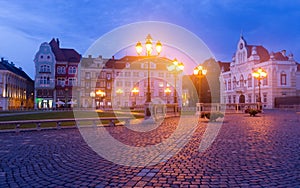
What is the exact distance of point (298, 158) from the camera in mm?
7293

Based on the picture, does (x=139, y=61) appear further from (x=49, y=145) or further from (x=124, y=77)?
(x=49, y=145)

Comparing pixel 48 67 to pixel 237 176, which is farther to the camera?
pixel 48 67

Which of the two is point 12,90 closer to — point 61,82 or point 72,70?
point 61,82

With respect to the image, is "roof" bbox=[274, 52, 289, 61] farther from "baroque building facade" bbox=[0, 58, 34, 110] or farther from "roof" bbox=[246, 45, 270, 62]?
"baroque building facade" bbox=[0, 58, 34, 110]

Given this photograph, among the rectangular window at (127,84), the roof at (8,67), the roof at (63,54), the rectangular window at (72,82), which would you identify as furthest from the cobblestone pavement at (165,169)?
the rectangular window at (127,84)

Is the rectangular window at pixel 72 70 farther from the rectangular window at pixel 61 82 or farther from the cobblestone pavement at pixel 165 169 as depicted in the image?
the cobblestone pavement at pixel 165 169

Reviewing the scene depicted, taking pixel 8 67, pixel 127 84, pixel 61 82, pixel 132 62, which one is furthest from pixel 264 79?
pixel 8 67

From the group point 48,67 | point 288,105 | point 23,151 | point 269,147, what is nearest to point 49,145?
point 23,151

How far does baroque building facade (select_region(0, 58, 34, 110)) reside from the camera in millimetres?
59875

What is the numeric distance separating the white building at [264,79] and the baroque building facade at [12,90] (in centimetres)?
4939

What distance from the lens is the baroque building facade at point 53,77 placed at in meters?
66.4

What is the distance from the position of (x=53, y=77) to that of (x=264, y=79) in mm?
48846

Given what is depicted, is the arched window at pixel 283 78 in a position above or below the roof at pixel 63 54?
below

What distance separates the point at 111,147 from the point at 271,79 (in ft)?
168
